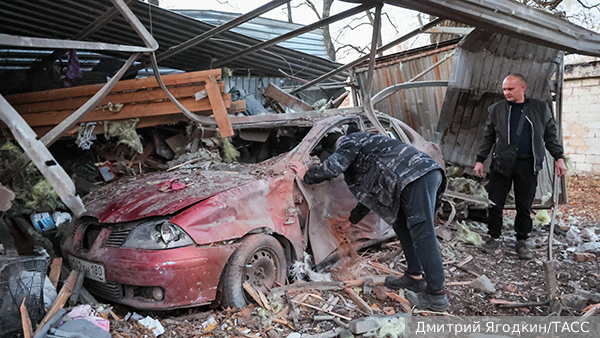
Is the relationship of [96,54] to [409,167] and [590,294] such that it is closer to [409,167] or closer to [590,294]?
[409,167]

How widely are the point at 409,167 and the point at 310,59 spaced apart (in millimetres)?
5792

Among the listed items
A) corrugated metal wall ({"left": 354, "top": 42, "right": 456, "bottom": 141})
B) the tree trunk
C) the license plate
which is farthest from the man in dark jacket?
the tree trunk

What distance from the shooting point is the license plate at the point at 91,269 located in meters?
3.00

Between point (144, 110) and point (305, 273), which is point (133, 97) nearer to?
point (144, 110)

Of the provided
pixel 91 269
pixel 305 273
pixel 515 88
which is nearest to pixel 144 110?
pixel 91 269

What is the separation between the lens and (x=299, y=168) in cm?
382

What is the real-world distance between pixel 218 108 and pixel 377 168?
74.2 inches

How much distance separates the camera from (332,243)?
394 centimetres

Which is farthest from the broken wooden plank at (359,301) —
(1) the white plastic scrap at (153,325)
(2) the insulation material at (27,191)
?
(2) the insulation material at (27,191)

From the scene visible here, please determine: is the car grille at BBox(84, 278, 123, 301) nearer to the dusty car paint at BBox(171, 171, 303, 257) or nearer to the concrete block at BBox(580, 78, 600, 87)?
the dusty car paint at BBox(171, 171, 303, 257)

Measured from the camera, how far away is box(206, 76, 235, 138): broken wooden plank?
4.33m

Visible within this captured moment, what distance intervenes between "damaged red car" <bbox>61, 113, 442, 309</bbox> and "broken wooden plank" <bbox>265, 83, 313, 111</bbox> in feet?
4.63

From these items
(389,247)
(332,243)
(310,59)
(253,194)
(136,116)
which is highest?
(310,59)

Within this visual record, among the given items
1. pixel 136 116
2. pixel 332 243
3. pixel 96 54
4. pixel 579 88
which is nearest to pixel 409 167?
pixel 332 243
